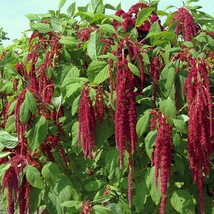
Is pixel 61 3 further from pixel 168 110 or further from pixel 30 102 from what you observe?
pixel 168 110

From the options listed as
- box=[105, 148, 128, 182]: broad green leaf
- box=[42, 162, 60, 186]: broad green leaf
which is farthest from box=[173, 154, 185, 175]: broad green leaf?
box=[42, 162, 60, 186]: broad green leaf

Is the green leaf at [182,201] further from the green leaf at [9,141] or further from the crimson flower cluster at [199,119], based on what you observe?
the green leaf at [9,141]

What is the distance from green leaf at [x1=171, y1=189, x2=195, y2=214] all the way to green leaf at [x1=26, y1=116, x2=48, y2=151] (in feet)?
2.67

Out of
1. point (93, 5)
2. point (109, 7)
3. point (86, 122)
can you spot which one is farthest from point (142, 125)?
point (109, 7)

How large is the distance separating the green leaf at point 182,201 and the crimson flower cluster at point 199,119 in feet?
1.40

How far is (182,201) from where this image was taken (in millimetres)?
2395

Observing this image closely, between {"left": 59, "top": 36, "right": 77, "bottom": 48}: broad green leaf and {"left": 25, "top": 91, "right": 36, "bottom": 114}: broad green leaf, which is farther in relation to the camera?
{"left": 59, "top": 36, "right": 77, "bottom": 48}: broad green leaf

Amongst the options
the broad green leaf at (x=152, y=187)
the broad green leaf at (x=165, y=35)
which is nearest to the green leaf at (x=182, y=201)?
the broad green leaf at (x=152, y=187)

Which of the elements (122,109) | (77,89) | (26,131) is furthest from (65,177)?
(122,109)

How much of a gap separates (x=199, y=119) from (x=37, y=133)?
3.16 ft

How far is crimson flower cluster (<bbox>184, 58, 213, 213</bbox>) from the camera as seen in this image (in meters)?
1.84

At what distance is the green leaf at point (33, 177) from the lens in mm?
2324

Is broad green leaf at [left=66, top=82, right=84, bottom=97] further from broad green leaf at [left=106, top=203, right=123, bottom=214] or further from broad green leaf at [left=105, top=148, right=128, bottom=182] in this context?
broad green leaf at [left=106, top=203, right=123, bottom=214]

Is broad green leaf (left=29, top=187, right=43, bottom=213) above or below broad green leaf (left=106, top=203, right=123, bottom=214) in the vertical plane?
above
